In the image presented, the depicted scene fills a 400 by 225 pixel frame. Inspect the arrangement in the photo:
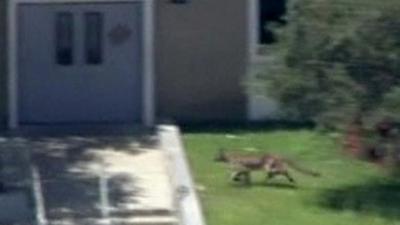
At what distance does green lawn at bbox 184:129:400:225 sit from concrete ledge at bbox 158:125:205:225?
0.13m

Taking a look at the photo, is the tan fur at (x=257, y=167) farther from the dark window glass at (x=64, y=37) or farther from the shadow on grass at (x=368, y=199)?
the dark window glass at (x=64, y=37)

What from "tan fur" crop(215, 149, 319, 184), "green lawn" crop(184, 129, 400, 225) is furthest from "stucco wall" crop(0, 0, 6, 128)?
"tan fur" crop(215, 149, 319, 184)

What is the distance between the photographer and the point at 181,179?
68.9ft

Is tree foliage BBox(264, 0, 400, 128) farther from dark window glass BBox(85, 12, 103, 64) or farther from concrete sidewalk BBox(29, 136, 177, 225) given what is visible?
dark window glass BBox(85, 12, 103, 64)

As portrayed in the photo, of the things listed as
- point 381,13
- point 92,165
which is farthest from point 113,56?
point 381,13

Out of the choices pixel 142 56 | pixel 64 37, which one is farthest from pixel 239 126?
pixel 64 37

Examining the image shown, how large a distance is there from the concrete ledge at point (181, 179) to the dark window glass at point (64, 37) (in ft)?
6.75

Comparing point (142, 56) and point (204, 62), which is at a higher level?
point (142, 56)

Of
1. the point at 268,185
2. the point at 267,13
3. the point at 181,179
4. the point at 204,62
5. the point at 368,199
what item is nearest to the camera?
the point at 368,199

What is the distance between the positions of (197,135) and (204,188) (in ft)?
13.7

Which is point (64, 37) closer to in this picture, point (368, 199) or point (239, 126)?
point (239, 126)

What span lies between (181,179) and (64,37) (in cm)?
580

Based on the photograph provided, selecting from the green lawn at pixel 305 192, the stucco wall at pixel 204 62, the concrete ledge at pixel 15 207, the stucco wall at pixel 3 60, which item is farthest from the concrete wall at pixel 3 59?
the concrete ledge at pixel 15 207

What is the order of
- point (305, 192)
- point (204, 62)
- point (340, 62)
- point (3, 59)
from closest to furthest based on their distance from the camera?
1. point (340, 62)
2. point (305, 192)
3. point (3, 59)
4. point (204, 62)
